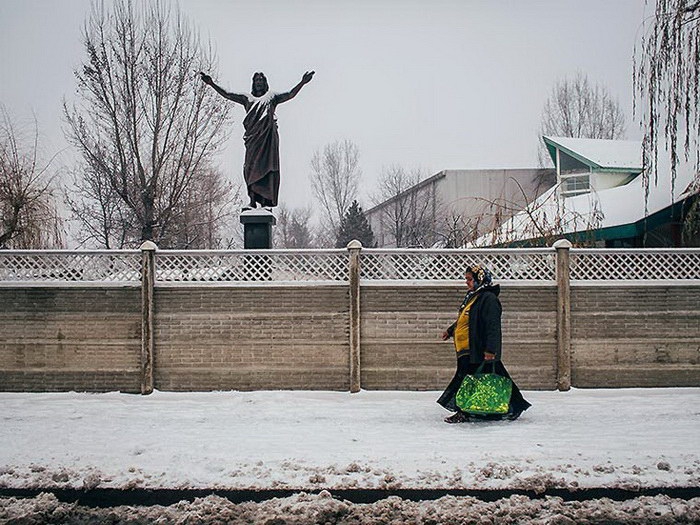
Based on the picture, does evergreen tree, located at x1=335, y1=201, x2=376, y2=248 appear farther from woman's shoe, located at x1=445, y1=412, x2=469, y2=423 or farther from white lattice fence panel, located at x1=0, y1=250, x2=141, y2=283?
woman's shoe, located at x1=445, y1=412, x2=469, y2=423

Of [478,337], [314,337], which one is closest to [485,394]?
[478,337]

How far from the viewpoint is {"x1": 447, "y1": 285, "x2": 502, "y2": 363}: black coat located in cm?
652

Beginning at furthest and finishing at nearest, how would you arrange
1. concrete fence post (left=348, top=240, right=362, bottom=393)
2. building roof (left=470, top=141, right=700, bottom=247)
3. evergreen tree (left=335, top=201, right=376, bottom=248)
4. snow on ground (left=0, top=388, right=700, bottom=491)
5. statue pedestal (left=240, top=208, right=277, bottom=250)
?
evergreen tree (left=335, top=201, right=376, bottom=248)
building roof (left=470, top=141, right=700, bottom=247)
statue pedestal (left=240, top=208, right=277, bottom=250)
concrete fence post (left=348, top=240, right=362, bottom=393)
snow on ground (left=0, top=388, right=700, bottom=491)

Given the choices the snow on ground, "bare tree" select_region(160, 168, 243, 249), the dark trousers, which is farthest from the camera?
"bare tree" select_region(160, 168, 243, 249)

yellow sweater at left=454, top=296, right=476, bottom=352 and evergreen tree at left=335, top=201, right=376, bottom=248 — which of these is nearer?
yellow sweater at left=454, top=296, right=476, bottom=352

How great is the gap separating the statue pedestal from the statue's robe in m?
0.34

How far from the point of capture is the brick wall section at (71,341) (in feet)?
27.4

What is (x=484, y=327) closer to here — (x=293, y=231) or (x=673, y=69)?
(x=673, y=69)

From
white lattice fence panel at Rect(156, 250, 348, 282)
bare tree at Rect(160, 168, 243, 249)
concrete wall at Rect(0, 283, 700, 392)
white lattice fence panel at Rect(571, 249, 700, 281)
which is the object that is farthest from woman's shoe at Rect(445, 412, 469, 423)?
bare tree at Rect(160, 168, 243, 249)

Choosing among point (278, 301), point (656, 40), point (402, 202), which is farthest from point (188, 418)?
point (402, 202)

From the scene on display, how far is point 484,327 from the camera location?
6.63 metres

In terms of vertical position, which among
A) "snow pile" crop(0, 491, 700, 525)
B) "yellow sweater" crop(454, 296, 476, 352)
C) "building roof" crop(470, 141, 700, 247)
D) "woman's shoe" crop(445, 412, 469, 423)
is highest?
"building roof" crop(470, 141, 700, 247)

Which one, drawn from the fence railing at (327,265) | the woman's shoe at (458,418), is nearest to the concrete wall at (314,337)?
the fence railing at (327,265)

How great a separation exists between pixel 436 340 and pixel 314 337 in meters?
1.64
